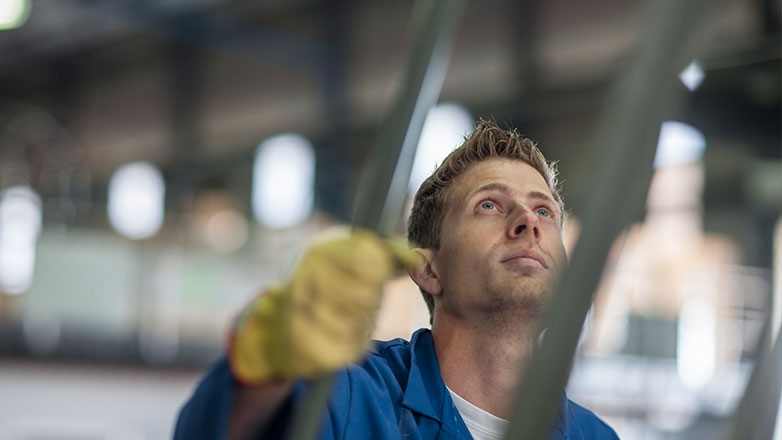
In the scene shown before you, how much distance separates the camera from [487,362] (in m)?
0.97

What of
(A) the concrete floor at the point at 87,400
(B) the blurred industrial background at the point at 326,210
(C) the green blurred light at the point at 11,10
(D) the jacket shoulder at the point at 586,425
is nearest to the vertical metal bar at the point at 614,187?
(D) the jacket shoulder at the point at 586,425

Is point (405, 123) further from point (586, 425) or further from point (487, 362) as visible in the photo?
point (586, 425)

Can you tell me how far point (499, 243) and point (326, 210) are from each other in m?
6.94

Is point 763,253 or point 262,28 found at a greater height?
point 262,28

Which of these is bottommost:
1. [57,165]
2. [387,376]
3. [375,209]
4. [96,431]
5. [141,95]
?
[96,431]

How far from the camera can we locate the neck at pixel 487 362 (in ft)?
3.14

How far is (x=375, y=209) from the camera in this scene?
71 cm

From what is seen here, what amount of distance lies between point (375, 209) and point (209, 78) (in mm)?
8768

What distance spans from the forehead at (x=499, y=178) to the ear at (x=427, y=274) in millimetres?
71

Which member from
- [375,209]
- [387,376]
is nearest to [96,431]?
[387,376]

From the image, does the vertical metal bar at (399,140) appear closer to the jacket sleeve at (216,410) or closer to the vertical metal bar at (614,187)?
the jacket sleeve at (216,410)

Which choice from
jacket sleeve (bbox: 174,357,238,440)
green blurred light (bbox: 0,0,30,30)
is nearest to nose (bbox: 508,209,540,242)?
jacket sleeve (bbox: 174,357,238,440)

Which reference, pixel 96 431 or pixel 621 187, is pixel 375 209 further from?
pixel 96 431

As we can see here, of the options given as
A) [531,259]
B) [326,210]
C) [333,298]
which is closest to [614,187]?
[333,298]
